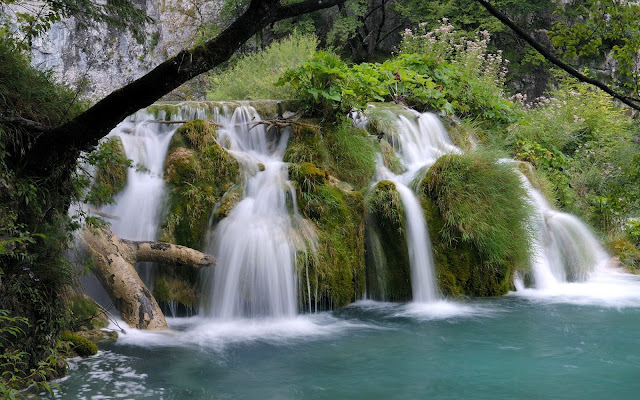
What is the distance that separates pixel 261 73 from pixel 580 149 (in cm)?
736

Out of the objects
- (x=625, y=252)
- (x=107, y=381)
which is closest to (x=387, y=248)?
(x=107, y=381)

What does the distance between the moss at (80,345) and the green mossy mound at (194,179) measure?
1962 mm

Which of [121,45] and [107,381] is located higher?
[121,45]

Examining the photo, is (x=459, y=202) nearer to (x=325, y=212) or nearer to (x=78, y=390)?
(x=325, y=212)

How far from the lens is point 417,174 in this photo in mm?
7969

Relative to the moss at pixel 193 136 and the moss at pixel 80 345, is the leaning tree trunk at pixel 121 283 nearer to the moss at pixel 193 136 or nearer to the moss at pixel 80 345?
the moss at pixel 80 345

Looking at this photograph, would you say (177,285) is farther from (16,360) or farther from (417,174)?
(417,174)

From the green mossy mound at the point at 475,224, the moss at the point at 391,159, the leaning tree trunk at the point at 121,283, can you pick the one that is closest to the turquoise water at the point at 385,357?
the leaning tree trunk at the point at 121,283

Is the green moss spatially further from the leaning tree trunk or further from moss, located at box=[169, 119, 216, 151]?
the leaning tree trunk

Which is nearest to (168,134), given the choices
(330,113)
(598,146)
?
(330,113)

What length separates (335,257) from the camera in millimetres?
6586

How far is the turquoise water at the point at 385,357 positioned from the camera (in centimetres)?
416

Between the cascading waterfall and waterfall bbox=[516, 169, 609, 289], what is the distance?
4.99ft

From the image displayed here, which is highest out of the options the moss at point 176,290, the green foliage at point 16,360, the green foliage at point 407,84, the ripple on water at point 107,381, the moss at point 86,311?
the green foliage at point 407,84
